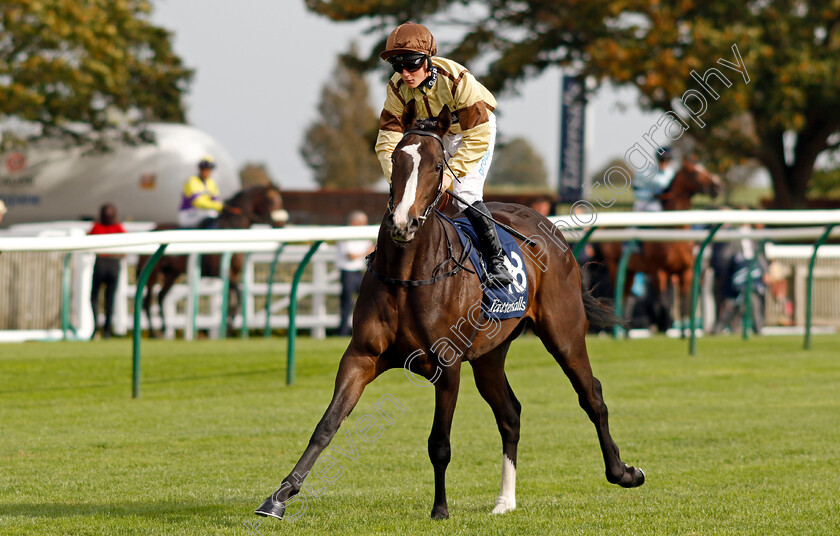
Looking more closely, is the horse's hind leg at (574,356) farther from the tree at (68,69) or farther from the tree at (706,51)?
the tree at (68,69)

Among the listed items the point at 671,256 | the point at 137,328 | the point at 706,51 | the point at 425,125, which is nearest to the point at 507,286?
the point at 425,125

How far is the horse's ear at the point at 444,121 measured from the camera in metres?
4.68

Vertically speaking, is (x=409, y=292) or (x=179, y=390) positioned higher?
(x=409, y=292)

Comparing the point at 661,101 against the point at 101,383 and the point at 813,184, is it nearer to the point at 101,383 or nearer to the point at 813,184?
the point at 813,184

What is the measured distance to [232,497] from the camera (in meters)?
5.02

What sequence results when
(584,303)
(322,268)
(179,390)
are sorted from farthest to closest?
(322,268) < (179,390) < (584,303)

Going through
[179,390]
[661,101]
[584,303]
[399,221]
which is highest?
[661,101]

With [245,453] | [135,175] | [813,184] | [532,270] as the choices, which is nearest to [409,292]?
[532,270]

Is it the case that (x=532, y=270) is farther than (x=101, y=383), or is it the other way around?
(x=101, y=383)

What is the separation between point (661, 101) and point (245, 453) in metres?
19.7

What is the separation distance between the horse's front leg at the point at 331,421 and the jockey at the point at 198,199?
11.1 meters

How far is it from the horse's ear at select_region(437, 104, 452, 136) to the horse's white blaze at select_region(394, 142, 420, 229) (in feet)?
0.85

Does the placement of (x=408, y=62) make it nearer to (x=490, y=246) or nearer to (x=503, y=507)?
(x=490, y=246)

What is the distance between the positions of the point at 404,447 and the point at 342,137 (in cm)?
8338
